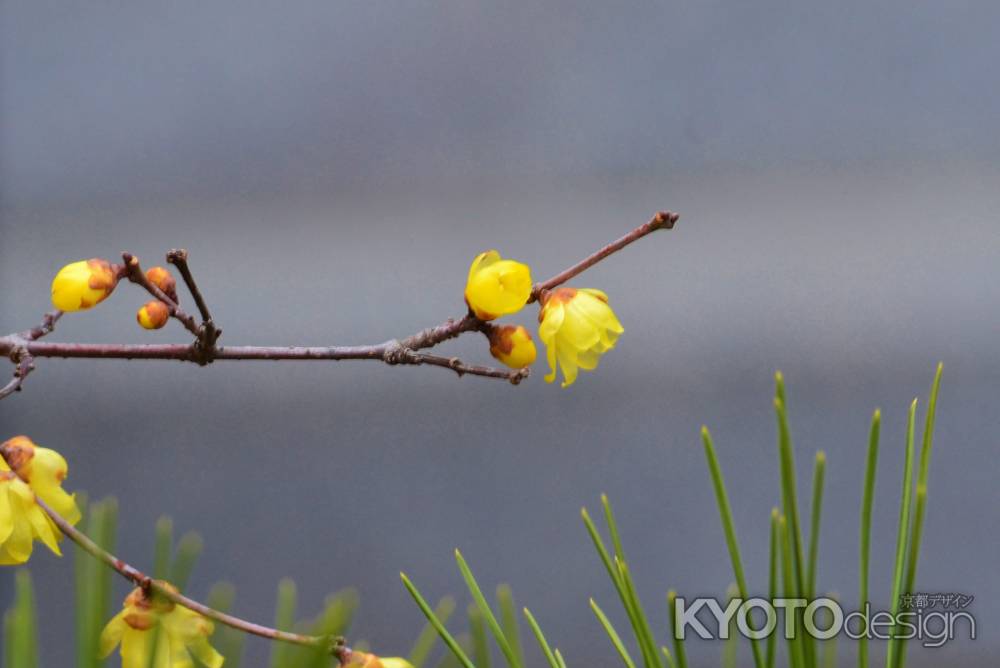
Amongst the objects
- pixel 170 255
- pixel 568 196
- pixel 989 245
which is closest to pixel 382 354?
pixel 170 255

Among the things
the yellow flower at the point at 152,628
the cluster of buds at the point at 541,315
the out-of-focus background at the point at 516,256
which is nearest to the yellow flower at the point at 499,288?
the cluster of buds at the point at 541,315

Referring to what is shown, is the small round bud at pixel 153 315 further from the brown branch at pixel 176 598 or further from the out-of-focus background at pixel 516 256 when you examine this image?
the out-of-focus background at pixel 516 256

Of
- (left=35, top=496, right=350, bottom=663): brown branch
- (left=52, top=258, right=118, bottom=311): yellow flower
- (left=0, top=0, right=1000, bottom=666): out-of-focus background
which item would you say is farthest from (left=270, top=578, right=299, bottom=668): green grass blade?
(left=0, top=0, right=1000, bottom=666): out-of-focus background

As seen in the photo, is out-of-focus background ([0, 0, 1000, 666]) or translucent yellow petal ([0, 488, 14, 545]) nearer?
translucent yellow petal ([0, 488, 14, 545])

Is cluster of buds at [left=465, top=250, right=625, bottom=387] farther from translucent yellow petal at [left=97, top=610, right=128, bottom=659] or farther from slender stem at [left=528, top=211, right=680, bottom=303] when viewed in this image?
translucent yellow petal at [left=97, top=610, right=128, bottom=659]

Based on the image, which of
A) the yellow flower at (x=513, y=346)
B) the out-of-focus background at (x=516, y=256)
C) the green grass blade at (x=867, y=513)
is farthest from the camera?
the out-of-focus background at (x=516, y=256)

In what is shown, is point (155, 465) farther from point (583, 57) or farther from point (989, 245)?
point (989, 245)
